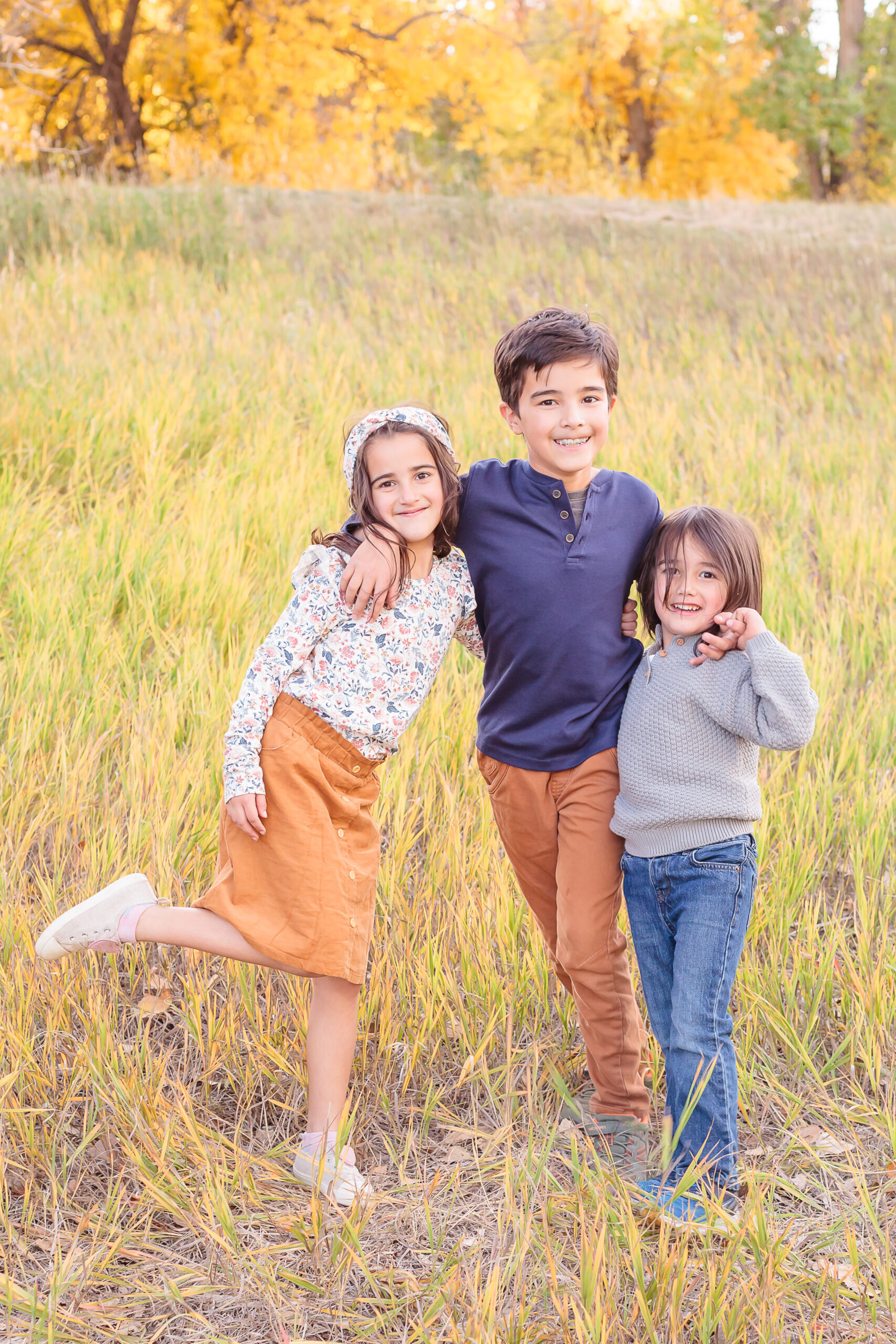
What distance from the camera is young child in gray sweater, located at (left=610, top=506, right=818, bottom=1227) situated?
1.99 metres

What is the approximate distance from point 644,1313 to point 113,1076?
1.15m

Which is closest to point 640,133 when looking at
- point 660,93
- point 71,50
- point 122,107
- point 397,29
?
point 660,93

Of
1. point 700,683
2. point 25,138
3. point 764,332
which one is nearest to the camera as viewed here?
point 700,683

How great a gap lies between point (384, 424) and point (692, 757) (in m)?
0.94

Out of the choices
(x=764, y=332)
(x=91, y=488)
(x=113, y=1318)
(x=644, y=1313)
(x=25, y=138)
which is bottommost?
(x=113, y=1318)

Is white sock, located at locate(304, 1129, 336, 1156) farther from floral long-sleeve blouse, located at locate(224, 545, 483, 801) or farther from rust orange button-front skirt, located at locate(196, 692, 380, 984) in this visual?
floral long-sleeve blouse, located at locate(224, 545, 483, 801)

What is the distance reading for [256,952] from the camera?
2.15 meters

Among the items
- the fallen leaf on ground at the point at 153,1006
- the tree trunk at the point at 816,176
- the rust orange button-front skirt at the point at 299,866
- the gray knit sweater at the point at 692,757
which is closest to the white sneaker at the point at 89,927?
the rust orange button-front skirt at the point at 299,866

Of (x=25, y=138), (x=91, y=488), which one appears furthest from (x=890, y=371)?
(x=25, y=138)

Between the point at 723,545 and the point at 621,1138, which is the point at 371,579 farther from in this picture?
the point at 621,1138

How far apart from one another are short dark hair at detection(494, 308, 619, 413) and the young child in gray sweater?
374mm

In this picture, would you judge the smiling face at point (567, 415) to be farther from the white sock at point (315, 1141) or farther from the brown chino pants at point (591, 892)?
the white sock at point (315, 1141)

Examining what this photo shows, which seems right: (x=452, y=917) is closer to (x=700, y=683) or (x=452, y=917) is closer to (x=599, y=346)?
(x=700, y=683)

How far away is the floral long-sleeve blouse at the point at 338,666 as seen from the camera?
84.4 inches
